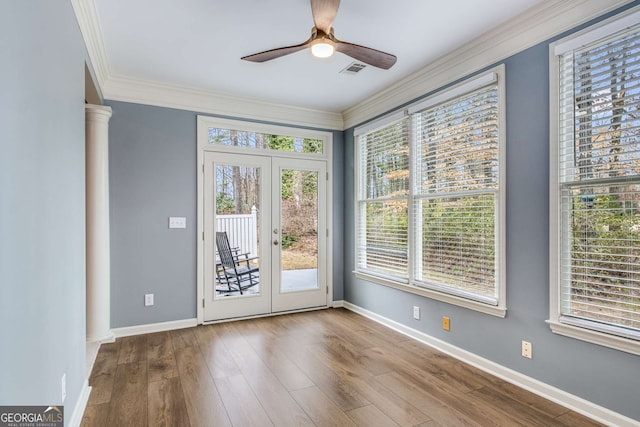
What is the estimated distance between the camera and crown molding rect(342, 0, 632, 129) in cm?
221

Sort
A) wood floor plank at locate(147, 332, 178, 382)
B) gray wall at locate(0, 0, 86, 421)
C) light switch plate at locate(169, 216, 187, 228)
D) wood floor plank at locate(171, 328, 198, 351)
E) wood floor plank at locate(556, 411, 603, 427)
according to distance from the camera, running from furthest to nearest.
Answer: light switch plate at locate(169, 216, 187, 228) < wood floor plank at locate(171, 328, 198, 351) < wood floor plank at locate(147, 332, 178, 382) < wood floor plank at locate(556, 411, 603, 427) < gray wall at locate(0, 0, 86, 421)

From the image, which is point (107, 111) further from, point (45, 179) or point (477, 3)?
point (477, 3)

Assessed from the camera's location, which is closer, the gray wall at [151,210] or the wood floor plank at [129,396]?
the wood floor plank at [129,396]

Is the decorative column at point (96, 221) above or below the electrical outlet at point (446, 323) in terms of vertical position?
above

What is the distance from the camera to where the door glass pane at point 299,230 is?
14.6 ft

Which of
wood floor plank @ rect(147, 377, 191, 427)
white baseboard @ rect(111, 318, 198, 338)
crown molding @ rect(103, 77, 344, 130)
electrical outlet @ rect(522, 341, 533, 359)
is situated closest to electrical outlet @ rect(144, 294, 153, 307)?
white baseboard @ rect(111, 318, 198, 338)

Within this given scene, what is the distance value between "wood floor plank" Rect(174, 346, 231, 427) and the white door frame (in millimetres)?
1001

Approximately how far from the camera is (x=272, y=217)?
435 cm

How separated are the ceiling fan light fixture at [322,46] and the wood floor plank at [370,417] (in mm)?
2274

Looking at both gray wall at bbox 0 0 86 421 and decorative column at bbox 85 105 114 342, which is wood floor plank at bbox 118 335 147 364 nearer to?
decorative column at bbox 85 105 114 342

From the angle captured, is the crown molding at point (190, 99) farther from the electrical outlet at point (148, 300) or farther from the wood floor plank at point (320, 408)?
the wood floor plank at point (320, 408)

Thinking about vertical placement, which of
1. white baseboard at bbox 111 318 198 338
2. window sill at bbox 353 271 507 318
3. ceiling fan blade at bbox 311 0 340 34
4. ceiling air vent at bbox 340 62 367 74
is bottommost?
white baseboard at bbox 111 318 198 338

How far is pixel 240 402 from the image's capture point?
230cm

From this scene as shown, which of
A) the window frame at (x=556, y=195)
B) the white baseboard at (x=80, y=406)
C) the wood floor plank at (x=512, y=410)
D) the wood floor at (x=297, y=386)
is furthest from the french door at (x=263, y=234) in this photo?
the window frame at (x=556, y=195)
